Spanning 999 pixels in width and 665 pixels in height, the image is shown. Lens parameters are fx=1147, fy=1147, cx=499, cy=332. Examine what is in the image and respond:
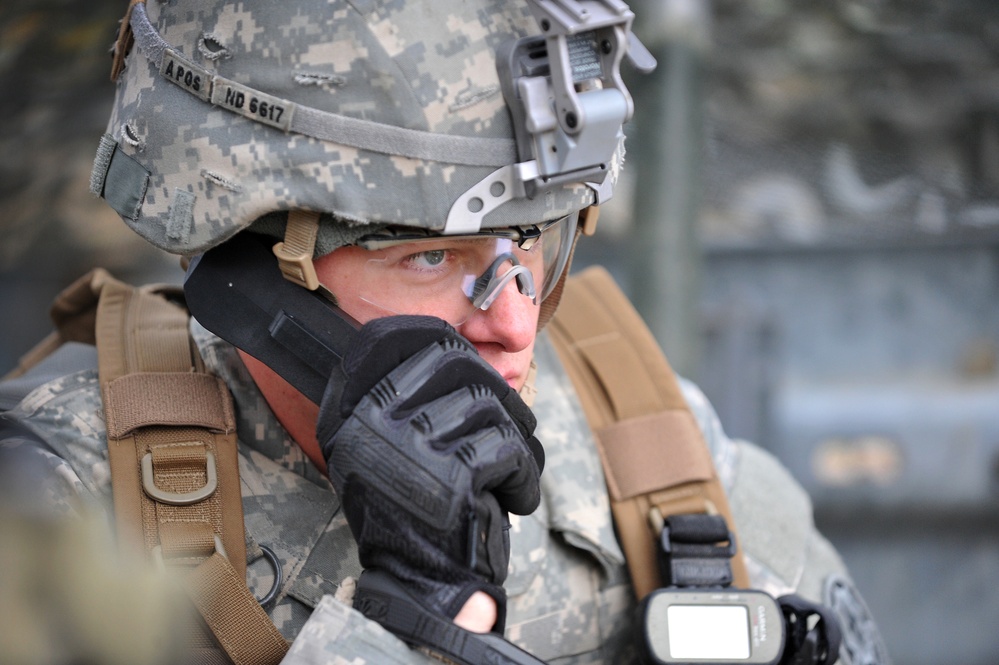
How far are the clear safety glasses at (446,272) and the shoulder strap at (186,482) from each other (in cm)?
28

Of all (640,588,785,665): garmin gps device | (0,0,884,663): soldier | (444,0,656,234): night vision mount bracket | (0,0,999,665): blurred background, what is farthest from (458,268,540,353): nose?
(0,0,999,665): blurred background

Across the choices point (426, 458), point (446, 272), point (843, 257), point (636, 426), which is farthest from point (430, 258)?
point (843, 257)

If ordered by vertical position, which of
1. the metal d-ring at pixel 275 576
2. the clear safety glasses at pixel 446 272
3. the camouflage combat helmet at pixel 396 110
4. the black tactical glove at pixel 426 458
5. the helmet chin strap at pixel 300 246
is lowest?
the metal d-ring at pixel 275 576

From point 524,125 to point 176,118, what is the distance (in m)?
0.43

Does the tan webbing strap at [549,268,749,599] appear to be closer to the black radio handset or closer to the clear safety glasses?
the clear safety glasses

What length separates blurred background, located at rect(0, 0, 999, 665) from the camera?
348 cm

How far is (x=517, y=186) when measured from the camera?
4.50 feet

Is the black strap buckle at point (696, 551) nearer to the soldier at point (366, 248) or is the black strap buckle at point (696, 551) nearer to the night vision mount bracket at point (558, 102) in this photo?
the soldier at point (366, 248)

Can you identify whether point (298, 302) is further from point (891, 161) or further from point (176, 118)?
point (891, 161)

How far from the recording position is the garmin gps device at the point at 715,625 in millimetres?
1597

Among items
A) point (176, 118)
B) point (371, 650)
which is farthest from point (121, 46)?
point (371, 650)

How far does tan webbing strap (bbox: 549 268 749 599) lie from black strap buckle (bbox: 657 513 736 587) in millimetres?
35

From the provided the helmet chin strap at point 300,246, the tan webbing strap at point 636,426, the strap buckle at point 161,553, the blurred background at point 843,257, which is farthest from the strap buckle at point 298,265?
the blurred background at point 843,257

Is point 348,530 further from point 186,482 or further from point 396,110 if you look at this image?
point 396,110
